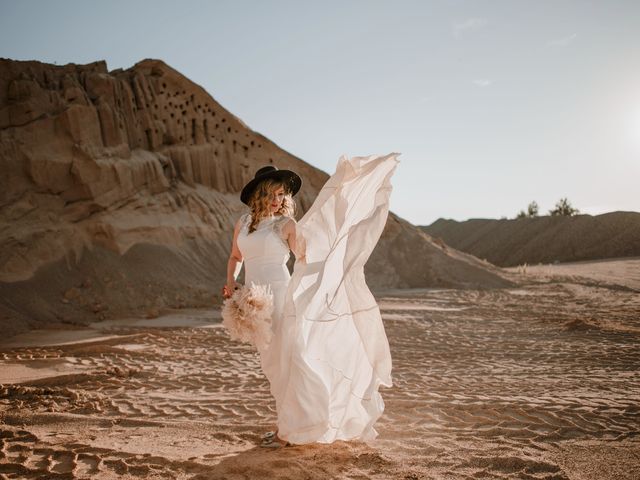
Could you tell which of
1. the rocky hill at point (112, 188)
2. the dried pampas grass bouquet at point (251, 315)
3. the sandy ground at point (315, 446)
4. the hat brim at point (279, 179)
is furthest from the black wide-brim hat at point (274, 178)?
the rocky hill at point (112, 188)

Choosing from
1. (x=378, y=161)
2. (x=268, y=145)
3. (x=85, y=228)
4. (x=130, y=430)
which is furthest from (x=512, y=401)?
(x=268, y=145)

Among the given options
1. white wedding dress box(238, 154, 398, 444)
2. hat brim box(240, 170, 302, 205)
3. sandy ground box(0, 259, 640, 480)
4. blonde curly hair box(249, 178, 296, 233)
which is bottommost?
sandy ground box(0, 259, 640, 480)

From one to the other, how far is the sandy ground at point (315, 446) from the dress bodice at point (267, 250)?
4.15 feet

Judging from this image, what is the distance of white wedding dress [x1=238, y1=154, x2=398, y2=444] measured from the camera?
11.1 ft

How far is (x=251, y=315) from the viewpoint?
11.2 ft

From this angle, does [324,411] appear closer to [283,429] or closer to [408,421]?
A: [283,429]

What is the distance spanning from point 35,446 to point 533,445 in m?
3.68

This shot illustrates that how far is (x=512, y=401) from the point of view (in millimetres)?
4863

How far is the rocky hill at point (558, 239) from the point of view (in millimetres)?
40156

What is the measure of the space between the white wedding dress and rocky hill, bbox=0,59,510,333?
8.47 metres

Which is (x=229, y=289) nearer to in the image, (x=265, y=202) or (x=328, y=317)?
(x=265, y=202)

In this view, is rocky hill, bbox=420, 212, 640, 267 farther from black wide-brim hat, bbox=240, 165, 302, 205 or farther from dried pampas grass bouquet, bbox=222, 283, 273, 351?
dried pampas grass bouquet, bbox=222, 283, 273, 351

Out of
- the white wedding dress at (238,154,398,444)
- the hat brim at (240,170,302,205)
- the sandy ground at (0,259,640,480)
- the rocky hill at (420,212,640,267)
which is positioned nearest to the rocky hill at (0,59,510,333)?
the sandy ground at (0,259,640,480)

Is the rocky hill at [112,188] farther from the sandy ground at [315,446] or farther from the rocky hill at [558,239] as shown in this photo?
the rocky hill at [558,239]
